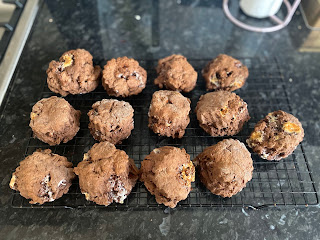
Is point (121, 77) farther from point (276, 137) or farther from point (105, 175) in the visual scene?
point (276, 137)

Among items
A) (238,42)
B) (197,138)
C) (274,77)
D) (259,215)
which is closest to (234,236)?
(259,215)

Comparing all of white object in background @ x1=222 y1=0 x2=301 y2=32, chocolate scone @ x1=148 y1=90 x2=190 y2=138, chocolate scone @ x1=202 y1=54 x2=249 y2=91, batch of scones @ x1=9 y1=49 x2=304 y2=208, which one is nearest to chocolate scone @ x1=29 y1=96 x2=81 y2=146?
→ batch of scones @ x1=9 y1=49 x2=304 y2=208

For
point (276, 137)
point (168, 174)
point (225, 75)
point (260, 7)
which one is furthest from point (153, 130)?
point (260, 7)

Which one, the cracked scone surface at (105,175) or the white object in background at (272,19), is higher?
the white object in background at (272,19)

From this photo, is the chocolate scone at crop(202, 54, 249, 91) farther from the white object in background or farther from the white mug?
the white mug

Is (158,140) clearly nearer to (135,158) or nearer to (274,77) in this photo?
(135,158)

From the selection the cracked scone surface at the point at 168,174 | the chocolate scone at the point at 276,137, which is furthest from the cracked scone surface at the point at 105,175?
the chocolate scone at the point at 276,137

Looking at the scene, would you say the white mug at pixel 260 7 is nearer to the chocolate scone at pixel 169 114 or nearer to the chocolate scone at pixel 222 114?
the chocolate scone at pixel 222 114
